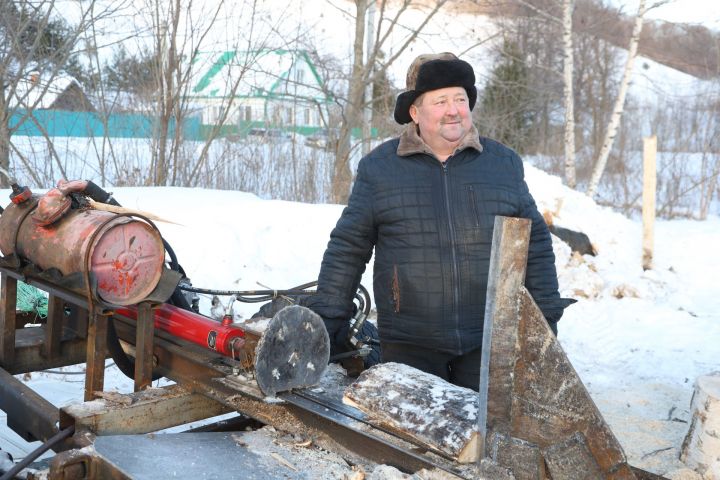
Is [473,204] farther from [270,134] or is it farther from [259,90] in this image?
[259,90]

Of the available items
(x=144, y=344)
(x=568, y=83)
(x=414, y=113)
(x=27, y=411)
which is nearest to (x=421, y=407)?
(x=144, y=344)

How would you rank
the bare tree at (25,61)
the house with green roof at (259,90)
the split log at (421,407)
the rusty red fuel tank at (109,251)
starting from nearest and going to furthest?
the split log at (421,407)
the rusty red fuel tank at (109,251)
the bare tree at (25,61)
the house with green roof at (259,90)

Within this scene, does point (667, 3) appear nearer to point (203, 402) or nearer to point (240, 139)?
point (240, 139)

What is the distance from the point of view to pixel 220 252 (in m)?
6.78

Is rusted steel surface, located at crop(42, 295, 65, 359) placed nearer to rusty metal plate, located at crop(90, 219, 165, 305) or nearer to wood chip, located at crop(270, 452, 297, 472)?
rusty metal plate, located at crop(90, 219, 165, 305)

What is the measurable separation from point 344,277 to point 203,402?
72 cm

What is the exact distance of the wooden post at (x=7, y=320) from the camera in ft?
11.4

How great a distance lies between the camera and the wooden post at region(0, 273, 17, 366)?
349 centimetres

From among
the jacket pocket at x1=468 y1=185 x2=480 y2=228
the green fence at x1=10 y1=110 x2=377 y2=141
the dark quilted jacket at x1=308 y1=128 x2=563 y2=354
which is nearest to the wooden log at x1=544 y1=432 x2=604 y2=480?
the dark quilted jacket at x1=308 y1=128 x2=563 y2=354

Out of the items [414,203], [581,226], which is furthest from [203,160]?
[414,203]

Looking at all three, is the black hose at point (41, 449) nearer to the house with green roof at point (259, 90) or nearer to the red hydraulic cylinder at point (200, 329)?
the red hydraulic cylinder at point (200, 329)

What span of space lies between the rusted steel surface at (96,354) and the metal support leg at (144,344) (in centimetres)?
13

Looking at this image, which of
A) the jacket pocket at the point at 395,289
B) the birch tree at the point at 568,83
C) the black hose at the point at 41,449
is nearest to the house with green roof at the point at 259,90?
the birch tree at the point at 568,83

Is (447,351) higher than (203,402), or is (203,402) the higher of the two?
(447,351)
